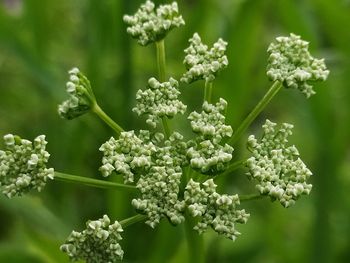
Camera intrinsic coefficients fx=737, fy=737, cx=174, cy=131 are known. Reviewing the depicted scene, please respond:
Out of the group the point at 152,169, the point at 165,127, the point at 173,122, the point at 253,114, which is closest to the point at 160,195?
the point at 152,169

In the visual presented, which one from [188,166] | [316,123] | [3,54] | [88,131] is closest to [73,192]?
[88,131]

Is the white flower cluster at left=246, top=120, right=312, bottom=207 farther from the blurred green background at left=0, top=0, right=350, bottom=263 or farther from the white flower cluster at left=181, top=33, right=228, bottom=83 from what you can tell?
the blurred green background at left=0, top=0, right=350, bottom=263

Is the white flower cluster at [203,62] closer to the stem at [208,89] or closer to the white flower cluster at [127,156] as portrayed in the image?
the stem at [208,89]

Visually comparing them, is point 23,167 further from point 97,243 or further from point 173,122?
point 173,122

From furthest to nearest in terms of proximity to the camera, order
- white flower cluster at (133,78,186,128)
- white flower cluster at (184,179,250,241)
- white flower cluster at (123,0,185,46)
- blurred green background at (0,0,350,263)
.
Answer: blurred green background at (0,0,350,263), white flower cluster at (123,0,185,46), white flower cluster at (133,78,186,128), white flower cluster at (184,179,250,241)

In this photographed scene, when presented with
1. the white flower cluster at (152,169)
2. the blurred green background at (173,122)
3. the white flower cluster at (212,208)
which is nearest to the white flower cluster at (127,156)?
the white flower cluster at (152,169)

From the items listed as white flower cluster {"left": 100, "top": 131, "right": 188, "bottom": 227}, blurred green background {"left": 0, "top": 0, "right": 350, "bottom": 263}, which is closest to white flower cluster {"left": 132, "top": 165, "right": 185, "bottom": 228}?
white flower cluster {"left": 100, "top": 131, "right": 188, "bottom": 227}
